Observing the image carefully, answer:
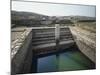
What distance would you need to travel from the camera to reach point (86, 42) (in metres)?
2.71

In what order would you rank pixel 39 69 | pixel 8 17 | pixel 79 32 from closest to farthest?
pixel 8 17 < pixel 39 69 < pixel 79 32

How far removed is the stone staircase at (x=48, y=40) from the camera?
2496 mm

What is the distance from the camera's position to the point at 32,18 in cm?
246

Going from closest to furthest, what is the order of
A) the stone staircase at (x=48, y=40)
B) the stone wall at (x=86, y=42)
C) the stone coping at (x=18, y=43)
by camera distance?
the stone coping at (x=18, y=43)
the stone staircase at (x=48, y=40)
the stone wall at (x=86, y=42)

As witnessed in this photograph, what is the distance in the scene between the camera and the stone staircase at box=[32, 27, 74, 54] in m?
2.50

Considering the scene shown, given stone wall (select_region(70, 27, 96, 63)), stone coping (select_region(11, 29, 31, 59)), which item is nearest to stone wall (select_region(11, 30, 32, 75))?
stone coping (select_region(11, 29, 31, 59))

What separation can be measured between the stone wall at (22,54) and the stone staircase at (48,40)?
91mm

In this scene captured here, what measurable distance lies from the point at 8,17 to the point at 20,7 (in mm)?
219

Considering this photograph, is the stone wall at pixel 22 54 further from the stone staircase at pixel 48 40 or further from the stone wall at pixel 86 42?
the stone wall at pixel 86 42

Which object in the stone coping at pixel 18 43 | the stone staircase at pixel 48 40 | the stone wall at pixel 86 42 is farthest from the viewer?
the stone wall at pixel 86 42

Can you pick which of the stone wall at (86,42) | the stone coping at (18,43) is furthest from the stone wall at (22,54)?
the stone wall at (86,42)

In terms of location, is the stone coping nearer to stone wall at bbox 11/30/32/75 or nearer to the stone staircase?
stone wall at bbox 11/30/32/75
